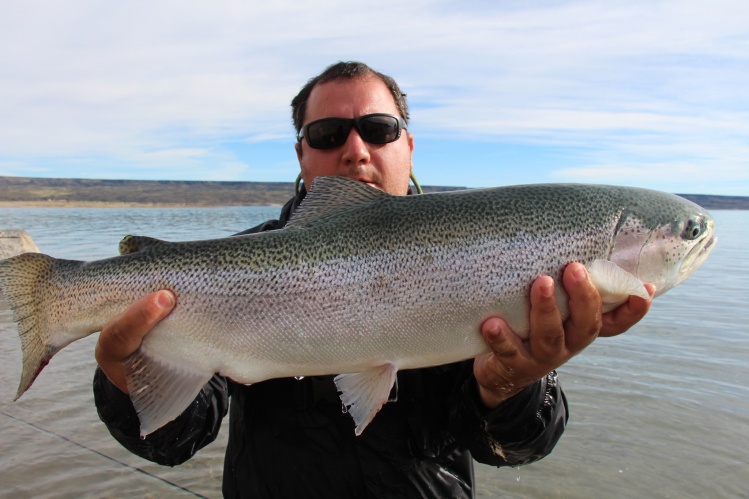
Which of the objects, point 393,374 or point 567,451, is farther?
point 567,451

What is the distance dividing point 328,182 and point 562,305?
1361 millimetres

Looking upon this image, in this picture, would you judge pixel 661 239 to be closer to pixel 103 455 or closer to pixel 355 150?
pixel 355 150

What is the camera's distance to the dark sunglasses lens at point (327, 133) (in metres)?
4.06

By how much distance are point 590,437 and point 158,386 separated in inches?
240

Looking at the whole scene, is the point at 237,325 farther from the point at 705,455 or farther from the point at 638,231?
the point at 705,455

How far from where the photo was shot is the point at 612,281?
8.96 ft

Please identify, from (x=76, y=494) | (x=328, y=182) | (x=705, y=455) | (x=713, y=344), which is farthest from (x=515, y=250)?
(x=713, y=344)

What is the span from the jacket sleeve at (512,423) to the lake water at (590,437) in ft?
10.7

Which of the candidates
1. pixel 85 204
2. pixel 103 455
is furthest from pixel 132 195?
pixel 103 455

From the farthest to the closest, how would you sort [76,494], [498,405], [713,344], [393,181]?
[713,344], [76,494], [393,181], [498,405]

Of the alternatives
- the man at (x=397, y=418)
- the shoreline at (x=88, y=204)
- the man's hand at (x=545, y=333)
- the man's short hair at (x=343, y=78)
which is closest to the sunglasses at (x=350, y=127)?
the man's short hair at (x=343, y=78)

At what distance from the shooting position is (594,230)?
2820 millimetres

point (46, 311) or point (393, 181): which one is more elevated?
point (393, 181)

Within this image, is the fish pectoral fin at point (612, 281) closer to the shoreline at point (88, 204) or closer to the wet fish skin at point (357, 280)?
the wet fish skin at point (357, 280)
